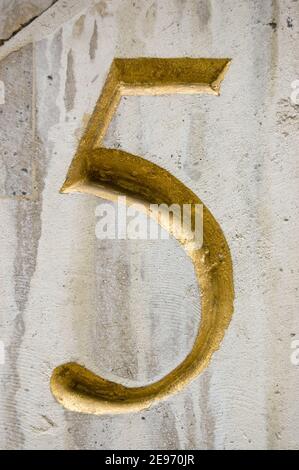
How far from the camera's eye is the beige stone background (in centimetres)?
107

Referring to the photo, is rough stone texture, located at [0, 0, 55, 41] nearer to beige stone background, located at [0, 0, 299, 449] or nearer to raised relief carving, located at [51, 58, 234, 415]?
beige stone background, located at [0, 0, 299, 449]

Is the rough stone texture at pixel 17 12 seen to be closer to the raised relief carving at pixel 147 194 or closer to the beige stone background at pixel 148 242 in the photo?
the beige stone background at pixel 148 242

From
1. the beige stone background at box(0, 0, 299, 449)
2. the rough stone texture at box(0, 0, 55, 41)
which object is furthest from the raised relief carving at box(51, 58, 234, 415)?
the rough stone texture at box(0, 0, 55, 41)

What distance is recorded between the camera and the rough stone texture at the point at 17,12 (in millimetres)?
1069

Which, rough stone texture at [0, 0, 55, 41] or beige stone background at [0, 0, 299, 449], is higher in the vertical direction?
rough stone texture at [0, 0, 55, 41]

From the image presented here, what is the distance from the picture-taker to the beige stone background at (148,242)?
1.07 metres

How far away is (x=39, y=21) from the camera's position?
107 centimetres

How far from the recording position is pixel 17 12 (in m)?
1.07

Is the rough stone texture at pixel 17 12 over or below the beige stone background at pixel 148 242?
over

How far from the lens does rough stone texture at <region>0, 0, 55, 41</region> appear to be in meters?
1.07

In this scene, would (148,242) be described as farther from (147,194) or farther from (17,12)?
(17,12)

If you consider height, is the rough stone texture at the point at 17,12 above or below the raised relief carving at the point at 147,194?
above

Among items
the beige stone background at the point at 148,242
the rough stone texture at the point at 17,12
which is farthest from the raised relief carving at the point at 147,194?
the rough stone texture at the point at 17,12
